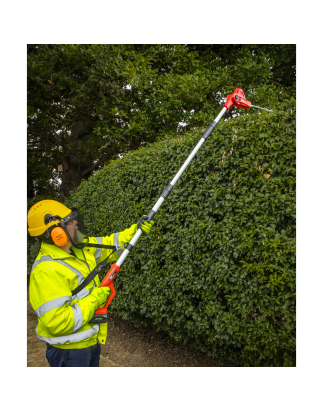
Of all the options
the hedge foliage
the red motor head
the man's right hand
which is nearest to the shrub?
the hedge foliage

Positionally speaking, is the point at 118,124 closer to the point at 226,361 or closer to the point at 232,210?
the point at 232,210

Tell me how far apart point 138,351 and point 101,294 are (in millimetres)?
2876

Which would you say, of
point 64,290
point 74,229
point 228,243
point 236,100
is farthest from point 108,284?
point 236,100

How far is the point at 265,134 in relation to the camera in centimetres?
270

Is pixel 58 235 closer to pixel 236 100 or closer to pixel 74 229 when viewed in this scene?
pixel 74 229

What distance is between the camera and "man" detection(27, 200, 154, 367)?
76.5 inches

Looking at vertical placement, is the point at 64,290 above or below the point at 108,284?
above

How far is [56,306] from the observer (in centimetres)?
193

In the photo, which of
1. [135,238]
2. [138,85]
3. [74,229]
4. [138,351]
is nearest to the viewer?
[74,229]

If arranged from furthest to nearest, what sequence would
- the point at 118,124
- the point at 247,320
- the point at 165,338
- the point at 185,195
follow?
the point at 118,124, the point at 165,338, the point at 185,195, the point at 247,320

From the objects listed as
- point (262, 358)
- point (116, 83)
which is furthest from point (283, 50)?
point (262, 358)

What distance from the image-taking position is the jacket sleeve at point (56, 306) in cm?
191

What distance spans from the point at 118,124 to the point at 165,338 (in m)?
5.34

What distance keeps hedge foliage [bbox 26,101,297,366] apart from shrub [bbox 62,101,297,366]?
0.01 meters
